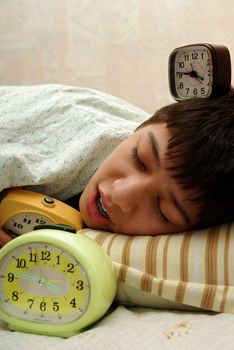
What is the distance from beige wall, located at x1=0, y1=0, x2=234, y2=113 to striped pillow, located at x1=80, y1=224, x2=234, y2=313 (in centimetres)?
117

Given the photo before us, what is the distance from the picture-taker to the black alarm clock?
0.75 metres

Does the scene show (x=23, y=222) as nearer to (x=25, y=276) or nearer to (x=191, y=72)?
(x=25, y=276)

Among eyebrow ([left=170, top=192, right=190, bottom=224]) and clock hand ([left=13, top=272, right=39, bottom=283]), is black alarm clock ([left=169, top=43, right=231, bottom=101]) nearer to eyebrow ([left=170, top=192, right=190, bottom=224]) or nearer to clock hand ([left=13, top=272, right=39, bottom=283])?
eyebrow ([left=170, top=192, right=190, bottom=224])

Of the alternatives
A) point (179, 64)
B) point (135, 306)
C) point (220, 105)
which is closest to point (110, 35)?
point (179, 64)

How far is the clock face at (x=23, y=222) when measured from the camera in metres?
0.75

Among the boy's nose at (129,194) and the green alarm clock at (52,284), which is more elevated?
the boy's nose at (129,194)

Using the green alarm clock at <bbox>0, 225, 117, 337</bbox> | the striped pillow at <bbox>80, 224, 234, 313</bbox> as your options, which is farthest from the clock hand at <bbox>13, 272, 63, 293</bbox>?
the striped pillow at <bbox>80, 224, 234, 313</bbox>

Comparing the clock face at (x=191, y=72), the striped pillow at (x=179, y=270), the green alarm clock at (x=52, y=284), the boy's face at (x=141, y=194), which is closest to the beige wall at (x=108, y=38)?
the clock face at (x=191, y=72)

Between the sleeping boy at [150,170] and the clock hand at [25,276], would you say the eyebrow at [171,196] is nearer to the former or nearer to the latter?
the sleeping boy at [150,170]

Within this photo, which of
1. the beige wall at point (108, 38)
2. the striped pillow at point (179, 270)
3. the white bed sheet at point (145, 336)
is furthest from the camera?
the beige wall at point (108, 38)

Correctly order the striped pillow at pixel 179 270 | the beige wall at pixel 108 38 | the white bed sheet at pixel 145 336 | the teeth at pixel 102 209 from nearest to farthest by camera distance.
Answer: the white bed sheet at pixel 145 336, the striped pillow at pixel 179 270, the teeth at pixel 102 209, the beige wall at pixel 108 38

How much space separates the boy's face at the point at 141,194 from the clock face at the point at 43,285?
6.8 inches

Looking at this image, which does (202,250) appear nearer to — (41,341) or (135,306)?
(135,306)

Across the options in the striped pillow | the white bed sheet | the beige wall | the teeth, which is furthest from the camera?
the beige wall
